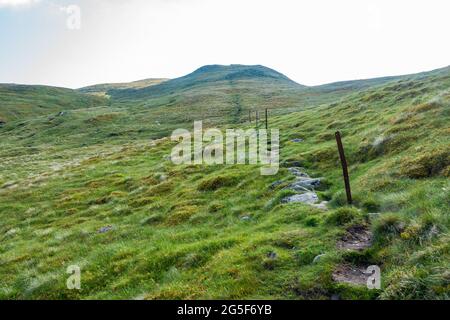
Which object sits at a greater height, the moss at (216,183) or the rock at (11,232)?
the moss at (216,183)

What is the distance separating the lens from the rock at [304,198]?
17355 mm

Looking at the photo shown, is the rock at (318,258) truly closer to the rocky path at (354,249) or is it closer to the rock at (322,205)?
the rocky path at (354,249)

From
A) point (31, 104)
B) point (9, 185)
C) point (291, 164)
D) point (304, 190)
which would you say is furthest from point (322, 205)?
point (31, 104)

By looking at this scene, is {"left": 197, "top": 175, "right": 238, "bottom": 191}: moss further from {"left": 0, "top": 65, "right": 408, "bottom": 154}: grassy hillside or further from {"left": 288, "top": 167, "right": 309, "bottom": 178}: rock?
{"left": 0, "top": 65, "right": 408, "bottom": 154}: grassy hillside

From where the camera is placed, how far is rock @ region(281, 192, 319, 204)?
17355 millimetres

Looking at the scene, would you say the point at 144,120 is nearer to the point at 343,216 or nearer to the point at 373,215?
the point at 343,216

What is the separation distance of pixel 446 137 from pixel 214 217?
12.8 m

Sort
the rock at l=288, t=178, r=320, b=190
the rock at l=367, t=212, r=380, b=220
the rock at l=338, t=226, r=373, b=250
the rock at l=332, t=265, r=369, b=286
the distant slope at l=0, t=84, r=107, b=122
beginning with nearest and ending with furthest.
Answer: the rock at l=332, t=265, r=369, b=286 < the rock at l=338, t=226, r=373, b=250 < the rock at l=367, t=212, r=380, b=220 < the rock at l=288, t=178, r=320, b=190 < the distant slope at l=0, t=84, r=107, b=122

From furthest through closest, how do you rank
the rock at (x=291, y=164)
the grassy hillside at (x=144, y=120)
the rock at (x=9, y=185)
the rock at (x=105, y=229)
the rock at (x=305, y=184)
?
1. the grassy hillside at (x=144, y=120)
2. the rock at (x=9, y=185)
3. the rock at (x=291, y=164)
4. the rock at (x=105, y=229)
5. the rock at (x=305, y=184)

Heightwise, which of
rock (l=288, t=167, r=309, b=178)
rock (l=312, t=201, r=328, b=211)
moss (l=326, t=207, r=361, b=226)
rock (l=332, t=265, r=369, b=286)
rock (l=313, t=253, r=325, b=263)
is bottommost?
rock (l=332, t=265, r=369, b=286)

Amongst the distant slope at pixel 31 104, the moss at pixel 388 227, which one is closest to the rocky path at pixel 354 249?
the moss at pixel 388 227

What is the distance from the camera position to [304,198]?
17.8 m

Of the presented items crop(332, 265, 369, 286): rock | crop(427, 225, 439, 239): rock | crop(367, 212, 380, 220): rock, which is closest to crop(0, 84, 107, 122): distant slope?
crop(367, 212, 380, 220): rock
